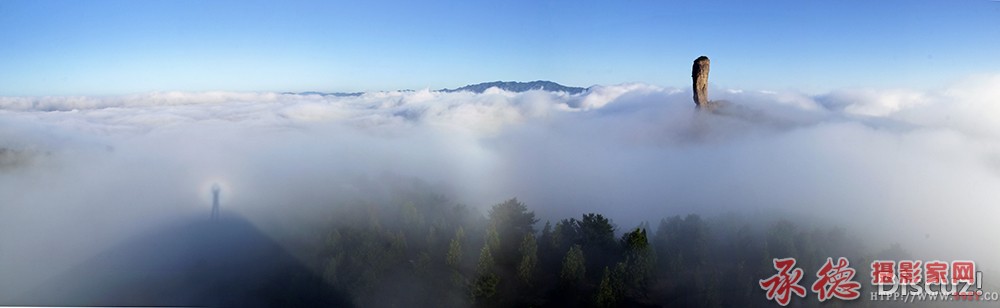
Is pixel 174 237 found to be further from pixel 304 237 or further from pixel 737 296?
pixel 737 296

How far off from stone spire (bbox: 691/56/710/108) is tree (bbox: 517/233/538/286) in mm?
3818

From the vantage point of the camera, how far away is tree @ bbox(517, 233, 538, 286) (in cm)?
633

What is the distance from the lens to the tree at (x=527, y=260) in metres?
6.33

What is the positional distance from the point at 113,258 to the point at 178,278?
2585 millimetres

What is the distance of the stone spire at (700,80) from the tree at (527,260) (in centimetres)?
382

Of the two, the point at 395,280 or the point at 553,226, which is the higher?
the point at 553,226

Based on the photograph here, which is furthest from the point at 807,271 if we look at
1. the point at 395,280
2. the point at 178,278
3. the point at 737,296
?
the point at 178,278

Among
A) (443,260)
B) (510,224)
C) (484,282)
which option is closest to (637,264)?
(510,224)

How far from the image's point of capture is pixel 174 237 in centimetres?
989

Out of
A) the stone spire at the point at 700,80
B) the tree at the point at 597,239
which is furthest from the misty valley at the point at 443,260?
the stone spire at the point at 700,80

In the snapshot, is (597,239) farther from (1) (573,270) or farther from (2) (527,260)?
(2) (527,260)

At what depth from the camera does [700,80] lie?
731cm

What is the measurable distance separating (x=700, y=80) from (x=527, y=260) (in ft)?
13.8

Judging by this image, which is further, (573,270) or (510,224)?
(510,224)
